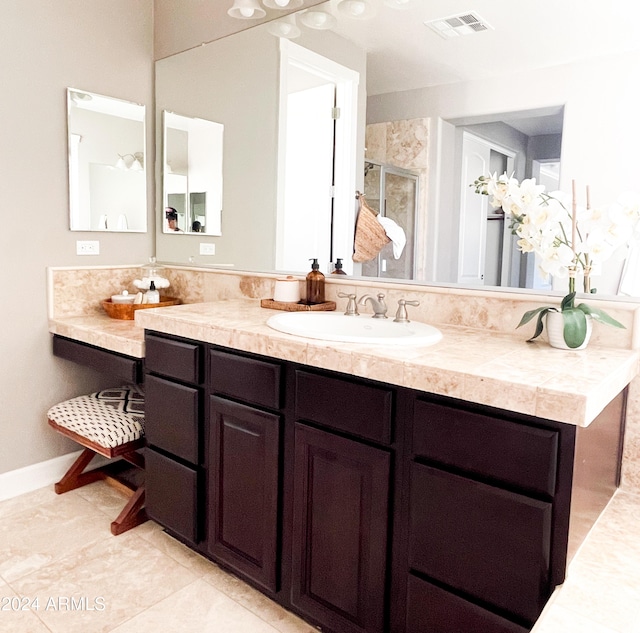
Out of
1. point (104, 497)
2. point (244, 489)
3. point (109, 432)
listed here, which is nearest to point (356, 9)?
point (244, 489)

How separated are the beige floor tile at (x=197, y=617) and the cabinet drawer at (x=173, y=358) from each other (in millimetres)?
714

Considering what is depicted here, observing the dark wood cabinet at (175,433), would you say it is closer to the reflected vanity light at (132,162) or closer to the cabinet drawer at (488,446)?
the cabinet drawer at (488,446)

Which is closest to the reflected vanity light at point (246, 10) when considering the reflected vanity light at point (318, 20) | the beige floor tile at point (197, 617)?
the reflected vanity light at point (318, 20)

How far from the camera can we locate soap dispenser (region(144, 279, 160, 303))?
2619 millimetres

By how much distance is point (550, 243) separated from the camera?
4.79 ft

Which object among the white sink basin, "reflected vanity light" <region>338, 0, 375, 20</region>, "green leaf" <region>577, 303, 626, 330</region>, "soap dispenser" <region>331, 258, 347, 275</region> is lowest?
the white sink basin

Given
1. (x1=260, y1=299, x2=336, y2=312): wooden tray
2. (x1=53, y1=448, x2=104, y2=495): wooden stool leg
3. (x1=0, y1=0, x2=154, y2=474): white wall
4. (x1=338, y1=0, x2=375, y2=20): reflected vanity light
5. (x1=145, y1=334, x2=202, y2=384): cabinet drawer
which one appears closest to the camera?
(x1=145, y1=334, x2=202, y2=384): cabinet drawer

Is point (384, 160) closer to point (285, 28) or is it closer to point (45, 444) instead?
point (285, 28)

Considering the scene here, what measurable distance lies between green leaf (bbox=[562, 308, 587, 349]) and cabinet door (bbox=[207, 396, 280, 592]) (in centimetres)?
82

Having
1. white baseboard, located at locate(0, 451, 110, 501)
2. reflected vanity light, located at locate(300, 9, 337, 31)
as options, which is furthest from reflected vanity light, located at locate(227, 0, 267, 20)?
white baseboard, located at locate(0, 451, 110, 501)

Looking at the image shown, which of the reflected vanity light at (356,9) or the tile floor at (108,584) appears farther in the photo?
the reflected vanity light at (356,9)

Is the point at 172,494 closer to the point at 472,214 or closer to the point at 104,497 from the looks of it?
the point at 104,497

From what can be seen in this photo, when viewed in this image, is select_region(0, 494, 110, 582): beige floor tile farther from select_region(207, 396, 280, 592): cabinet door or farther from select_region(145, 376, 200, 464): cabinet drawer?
select_region(207, 396, 280, 592): cabinet door

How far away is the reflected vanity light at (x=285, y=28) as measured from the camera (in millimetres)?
2236
